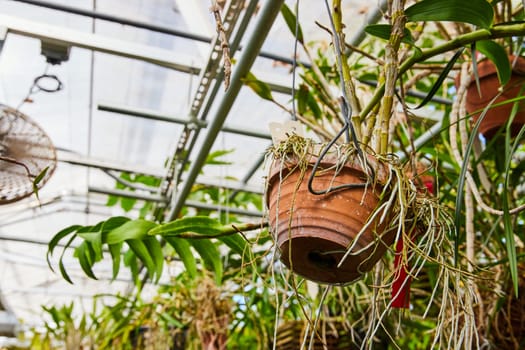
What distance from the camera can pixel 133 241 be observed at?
1209 mm

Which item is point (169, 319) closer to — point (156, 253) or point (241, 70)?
point (156, 253)

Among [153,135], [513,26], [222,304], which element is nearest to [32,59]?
[153,135]

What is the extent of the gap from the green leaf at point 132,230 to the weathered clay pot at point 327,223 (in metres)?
0.47

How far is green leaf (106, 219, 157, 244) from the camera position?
3.63 feet

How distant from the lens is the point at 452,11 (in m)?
0.71

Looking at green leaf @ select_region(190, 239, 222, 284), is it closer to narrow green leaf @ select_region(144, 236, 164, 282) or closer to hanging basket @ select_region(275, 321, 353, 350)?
narrow green leaf @ select_region(144, 236, 164, 282)

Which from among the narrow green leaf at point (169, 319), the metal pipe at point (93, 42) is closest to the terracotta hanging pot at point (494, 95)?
the metal pipe at point (93, 42)

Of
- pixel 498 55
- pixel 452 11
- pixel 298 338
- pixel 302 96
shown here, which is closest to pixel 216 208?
pixel 298 338

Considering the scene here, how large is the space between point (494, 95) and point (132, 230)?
0.84m

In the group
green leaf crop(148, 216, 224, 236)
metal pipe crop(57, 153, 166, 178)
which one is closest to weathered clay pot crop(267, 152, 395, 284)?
green leaf crop(148, 216, 224, 236)

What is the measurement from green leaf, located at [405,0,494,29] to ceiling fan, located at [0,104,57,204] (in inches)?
44.2

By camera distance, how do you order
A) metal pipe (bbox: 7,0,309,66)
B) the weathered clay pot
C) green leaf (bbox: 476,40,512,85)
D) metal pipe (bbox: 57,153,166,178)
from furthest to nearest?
1. metal pipe (bbox: 57,153,166,178)
2. metal pipe (bbox: 7,0,309,66)
3. green leaf (bbox: 476,40,512,85)
4. the weathered clay pot

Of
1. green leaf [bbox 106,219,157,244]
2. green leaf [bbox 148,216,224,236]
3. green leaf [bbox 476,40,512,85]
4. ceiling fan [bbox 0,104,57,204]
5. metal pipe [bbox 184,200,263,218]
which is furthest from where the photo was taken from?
metal pipe [bbox 184,200,263,218]

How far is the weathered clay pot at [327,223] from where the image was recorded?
636 mm
